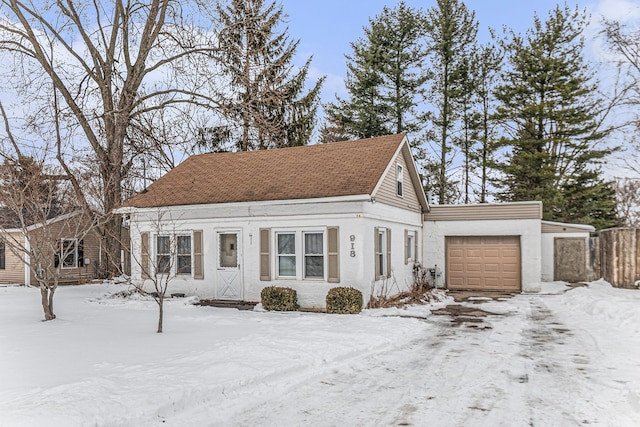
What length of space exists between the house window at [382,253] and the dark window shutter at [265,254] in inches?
131

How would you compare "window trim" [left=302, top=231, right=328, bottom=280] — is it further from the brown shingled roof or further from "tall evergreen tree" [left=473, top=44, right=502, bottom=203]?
"tall evergreen tree" [left=473, top=44, right=502, bottom=203]

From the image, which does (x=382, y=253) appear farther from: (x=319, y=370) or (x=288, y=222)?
(x=319, y=370)

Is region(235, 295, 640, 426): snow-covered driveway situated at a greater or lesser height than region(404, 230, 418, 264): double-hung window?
lesser

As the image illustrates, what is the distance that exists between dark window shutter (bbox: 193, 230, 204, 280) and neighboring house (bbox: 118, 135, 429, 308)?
0.03 meters

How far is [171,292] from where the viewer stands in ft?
52.1

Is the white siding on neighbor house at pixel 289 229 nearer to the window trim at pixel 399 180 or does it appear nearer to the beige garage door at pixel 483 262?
the window trim at pixel 399 180

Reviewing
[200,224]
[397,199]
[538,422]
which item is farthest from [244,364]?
[397,199]

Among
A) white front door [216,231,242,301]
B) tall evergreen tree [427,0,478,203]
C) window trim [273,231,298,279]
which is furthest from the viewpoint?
tall evergreen tree [427,0,478,203]

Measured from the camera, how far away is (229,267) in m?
15.0

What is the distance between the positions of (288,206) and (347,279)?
111 inches

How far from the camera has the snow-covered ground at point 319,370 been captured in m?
5.29

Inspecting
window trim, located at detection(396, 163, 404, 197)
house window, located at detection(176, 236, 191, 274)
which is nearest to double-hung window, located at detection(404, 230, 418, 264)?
window trim, located at detection(396, 163, 404, 197)

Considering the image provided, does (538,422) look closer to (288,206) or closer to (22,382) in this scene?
(22,382)

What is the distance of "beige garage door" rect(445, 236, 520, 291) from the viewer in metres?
18.8
